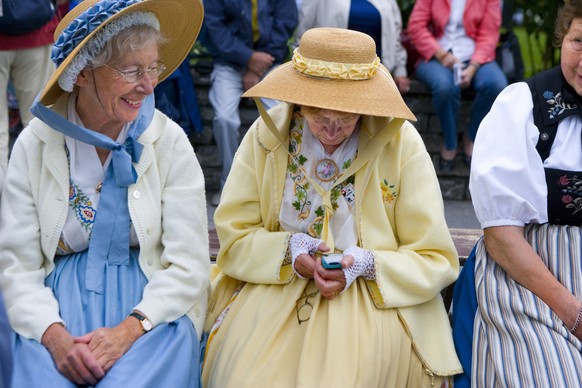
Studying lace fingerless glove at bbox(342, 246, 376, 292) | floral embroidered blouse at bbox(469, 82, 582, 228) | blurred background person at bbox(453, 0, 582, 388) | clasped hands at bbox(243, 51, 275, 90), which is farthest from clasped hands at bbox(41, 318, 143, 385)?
clasped hands at bbox(243, 51, 275, 90)

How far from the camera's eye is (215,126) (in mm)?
6125

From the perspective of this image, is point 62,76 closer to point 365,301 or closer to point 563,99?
point 365,301

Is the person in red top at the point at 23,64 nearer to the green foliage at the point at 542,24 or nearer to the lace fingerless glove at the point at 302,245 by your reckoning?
the lace fingerless glove at the point at 302,245

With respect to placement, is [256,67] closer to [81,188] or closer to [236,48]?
[236,48]

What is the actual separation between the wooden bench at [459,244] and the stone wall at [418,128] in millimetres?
2278

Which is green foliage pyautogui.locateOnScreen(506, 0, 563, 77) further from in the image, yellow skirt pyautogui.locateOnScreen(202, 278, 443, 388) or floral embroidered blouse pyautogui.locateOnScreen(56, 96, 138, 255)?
floral embroidered blouse pyautogui.locateOnScreen(56, 96, 138, 255)

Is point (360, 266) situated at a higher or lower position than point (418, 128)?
higher

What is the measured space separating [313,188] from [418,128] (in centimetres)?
337

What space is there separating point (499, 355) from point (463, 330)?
27 cm

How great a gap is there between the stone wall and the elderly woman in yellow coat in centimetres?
308

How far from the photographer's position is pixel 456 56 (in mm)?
6398

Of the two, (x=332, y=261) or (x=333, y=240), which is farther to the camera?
(x=333, y=240)

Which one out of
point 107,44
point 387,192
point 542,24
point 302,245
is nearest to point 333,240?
point 302,245

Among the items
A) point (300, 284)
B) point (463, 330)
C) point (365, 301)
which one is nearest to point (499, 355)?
point (463, 330)
